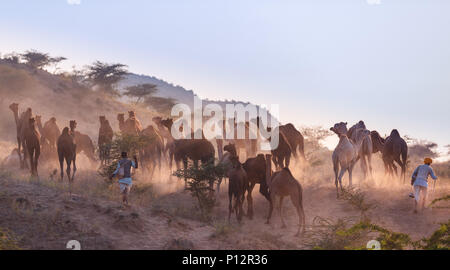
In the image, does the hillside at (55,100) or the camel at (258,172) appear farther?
the hillside at (55,100)

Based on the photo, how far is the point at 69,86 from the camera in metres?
48.1

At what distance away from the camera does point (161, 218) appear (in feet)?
40.0

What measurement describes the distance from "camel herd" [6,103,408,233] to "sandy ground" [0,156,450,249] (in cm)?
82

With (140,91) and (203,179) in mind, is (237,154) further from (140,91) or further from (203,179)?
(140,91)

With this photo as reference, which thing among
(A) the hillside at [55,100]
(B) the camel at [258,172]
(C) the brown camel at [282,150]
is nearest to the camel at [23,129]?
(B) the camel at [258,172]

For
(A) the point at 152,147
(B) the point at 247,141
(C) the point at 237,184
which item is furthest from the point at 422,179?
(A) the point at 152,147

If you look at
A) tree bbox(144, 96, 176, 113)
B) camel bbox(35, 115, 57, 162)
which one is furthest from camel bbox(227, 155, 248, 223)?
tree bbox(144, 96, 176, 113)

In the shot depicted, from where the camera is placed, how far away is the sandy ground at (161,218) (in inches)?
393

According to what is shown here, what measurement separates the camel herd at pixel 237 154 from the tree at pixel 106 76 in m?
34.6

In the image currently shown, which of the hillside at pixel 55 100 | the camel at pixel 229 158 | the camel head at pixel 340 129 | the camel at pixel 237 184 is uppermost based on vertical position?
the hillside at pixel 55 100

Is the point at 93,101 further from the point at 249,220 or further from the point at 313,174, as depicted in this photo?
the point at 249,220

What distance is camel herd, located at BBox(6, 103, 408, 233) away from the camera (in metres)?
13.6

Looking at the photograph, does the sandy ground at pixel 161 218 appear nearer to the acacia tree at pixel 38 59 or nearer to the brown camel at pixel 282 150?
the brown camel at pixel 282 150
